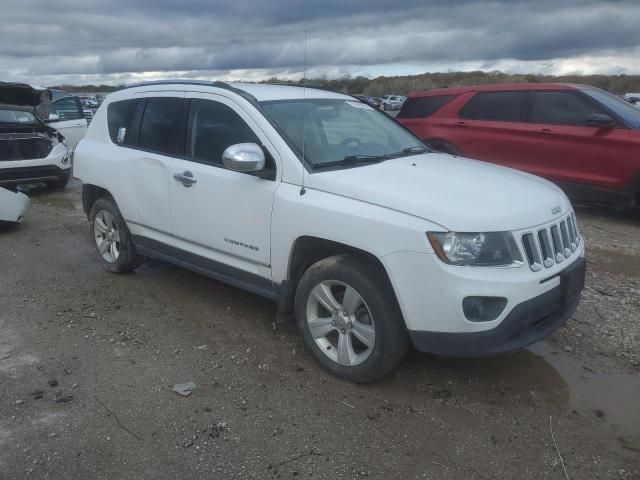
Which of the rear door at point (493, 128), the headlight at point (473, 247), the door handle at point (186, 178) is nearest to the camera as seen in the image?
the headlight at point (473, 247)

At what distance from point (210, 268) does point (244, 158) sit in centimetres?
114

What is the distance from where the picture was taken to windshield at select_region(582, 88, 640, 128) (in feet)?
23.9

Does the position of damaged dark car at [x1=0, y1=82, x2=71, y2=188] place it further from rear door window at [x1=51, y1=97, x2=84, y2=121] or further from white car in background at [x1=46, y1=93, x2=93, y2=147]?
rear door window at [x1=51, y1=97, x2=84, y2=121]

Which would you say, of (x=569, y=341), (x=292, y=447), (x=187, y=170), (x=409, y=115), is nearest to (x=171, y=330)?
(x=187, y=170)

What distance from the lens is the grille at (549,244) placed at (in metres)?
3.12

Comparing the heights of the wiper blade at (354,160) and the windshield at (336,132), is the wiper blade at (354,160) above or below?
below

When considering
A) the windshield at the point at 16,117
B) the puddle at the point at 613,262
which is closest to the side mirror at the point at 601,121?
the puddle at the point at 613,262

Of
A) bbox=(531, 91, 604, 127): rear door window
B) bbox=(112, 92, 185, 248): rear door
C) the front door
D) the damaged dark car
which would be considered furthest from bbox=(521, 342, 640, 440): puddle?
the damaged dark car

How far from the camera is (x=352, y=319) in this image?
3.43 m

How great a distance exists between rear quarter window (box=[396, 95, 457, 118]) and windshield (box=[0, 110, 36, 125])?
666 centimetres

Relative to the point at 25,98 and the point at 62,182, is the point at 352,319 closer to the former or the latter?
the point at 25,98

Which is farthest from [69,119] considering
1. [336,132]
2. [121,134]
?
[336,132]

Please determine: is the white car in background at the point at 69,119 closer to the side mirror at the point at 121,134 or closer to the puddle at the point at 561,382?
the side mirror at the point at 121,134

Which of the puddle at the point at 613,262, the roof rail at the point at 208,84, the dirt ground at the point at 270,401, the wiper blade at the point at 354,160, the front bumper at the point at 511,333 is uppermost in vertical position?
the roof rail at the point at 208,84
